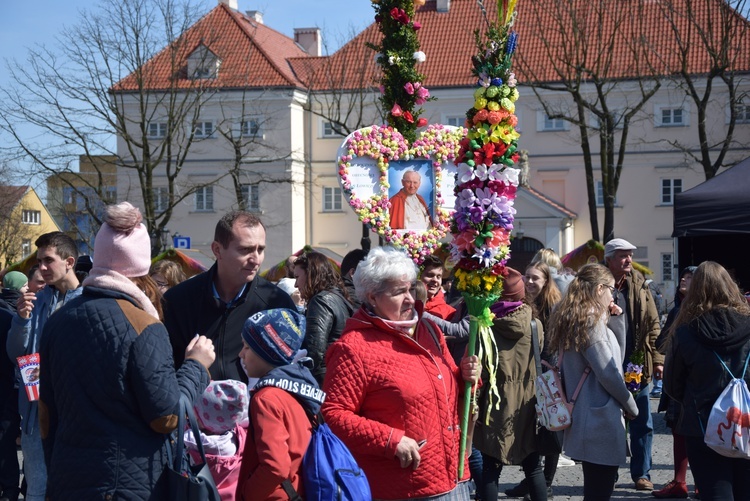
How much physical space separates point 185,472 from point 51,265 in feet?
11.6

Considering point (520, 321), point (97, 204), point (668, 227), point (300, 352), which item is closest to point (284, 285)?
point (520, 321)

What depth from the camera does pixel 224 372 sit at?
471cm

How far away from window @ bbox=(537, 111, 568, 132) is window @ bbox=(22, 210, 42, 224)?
133 ft

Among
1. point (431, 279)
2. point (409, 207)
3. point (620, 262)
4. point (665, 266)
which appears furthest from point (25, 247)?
point (620, 262)

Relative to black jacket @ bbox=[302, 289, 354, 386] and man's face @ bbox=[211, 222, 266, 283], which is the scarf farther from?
black jacket @ bbox=[302, 289, 354, 386]

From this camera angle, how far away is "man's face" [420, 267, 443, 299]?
8844 millimetres

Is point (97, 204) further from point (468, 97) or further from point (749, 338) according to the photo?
point (749, 338)

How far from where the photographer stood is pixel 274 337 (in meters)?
4.10

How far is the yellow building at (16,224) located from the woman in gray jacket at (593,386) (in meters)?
47.4

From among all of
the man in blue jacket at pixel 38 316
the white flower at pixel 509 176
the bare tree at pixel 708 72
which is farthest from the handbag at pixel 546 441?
the bare tree at pixel 708 72

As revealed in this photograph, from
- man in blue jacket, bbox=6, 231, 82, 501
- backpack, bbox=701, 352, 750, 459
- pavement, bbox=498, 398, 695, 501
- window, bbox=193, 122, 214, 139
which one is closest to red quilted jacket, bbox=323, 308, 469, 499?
backpack, bbox=701, 352, 750, 459

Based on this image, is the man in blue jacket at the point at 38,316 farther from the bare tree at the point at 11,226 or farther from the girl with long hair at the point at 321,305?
the bare tree at the point at 11,226

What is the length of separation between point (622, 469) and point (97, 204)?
107ft

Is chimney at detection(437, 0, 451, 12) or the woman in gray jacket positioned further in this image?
chimney at detection(437, 0, 451, 12)
